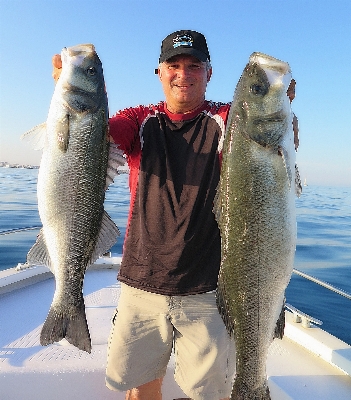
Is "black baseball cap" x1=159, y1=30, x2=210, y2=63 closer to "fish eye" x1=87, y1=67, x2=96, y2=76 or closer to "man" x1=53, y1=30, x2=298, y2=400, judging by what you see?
"man" x1=53, y1=30, x2=298, y2=400

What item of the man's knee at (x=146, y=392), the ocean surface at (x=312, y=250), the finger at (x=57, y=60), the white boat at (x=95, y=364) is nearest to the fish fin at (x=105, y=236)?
the finger at (x=57, y=60)

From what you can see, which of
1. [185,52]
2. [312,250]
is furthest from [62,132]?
[312,250]

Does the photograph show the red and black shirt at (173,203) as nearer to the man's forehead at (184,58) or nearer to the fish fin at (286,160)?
the man's forehead at (184,58)

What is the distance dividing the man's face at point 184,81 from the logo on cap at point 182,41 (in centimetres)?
11

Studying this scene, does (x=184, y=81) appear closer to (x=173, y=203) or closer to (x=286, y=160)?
(x=173, y=203)

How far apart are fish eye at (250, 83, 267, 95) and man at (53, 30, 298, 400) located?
697mm

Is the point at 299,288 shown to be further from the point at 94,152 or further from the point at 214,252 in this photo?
the point at 94,152

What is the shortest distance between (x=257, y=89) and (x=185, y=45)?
1.13m

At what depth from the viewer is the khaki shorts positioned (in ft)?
12.1

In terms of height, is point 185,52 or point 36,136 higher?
point 185,52

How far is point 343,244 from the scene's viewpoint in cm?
1630

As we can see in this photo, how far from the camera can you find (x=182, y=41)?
144 inches

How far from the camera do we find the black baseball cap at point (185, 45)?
143 inches

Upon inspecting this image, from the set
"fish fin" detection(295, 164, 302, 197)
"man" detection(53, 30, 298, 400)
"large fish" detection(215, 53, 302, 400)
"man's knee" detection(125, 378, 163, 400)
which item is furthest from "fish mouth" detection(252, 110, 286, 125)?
"man's knee" detection(125, 378, 163, 400)
